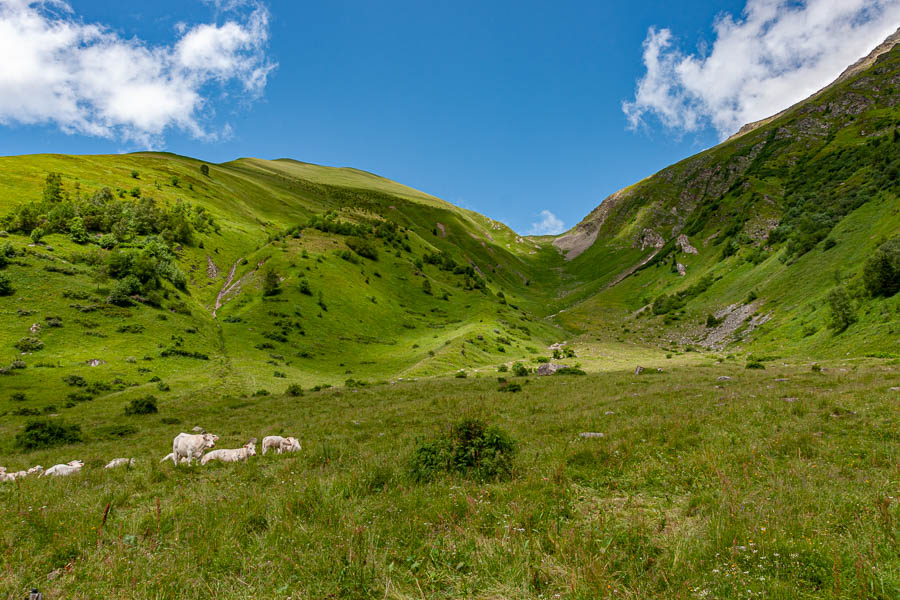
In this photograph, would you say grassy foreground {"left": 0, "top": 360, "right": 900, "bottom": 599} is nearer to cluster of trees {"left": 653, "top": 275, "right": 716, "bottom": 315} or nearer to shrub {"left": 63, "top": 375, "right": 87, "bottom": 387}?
shrub {"left": 63, "top": 375, "right": 87, "bottom": 387}

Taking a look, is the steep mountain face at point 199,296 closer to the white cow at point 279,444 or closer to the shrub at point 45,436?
the shrub at point 45,436

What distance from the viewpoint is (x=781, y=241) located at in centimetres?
7031

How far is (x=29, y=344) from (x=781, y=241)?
115 m

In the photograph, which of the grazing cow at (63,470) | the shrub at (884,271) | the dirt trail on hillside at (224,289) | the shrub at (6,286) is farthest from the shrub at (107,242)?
the shrub at (884,271)

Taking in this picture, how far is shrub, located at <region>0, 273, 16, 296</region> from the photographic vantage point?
38531mm

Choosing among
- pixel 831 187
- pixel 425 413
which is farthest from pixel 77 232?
pixel 831 187

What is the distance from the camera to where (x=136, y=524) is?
6344 millimetres

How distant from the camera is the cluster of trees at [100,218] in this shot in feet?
174

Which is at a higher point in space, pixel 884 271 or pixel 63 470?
pixel 884 271

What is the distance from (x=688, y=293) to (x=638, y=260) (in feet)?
254

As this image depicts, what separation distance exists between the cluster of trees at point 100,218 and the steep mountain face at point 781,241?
9480 cm

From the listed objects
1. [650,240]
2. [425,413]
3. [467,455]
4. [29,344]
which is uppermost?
[650,240]

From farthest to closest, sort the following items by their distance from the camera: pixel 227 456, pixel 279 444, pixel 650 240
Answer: pixel 650 240
pixel 279 444
pixel 227 456

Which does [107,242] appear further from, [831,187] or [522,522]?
[831,187]
